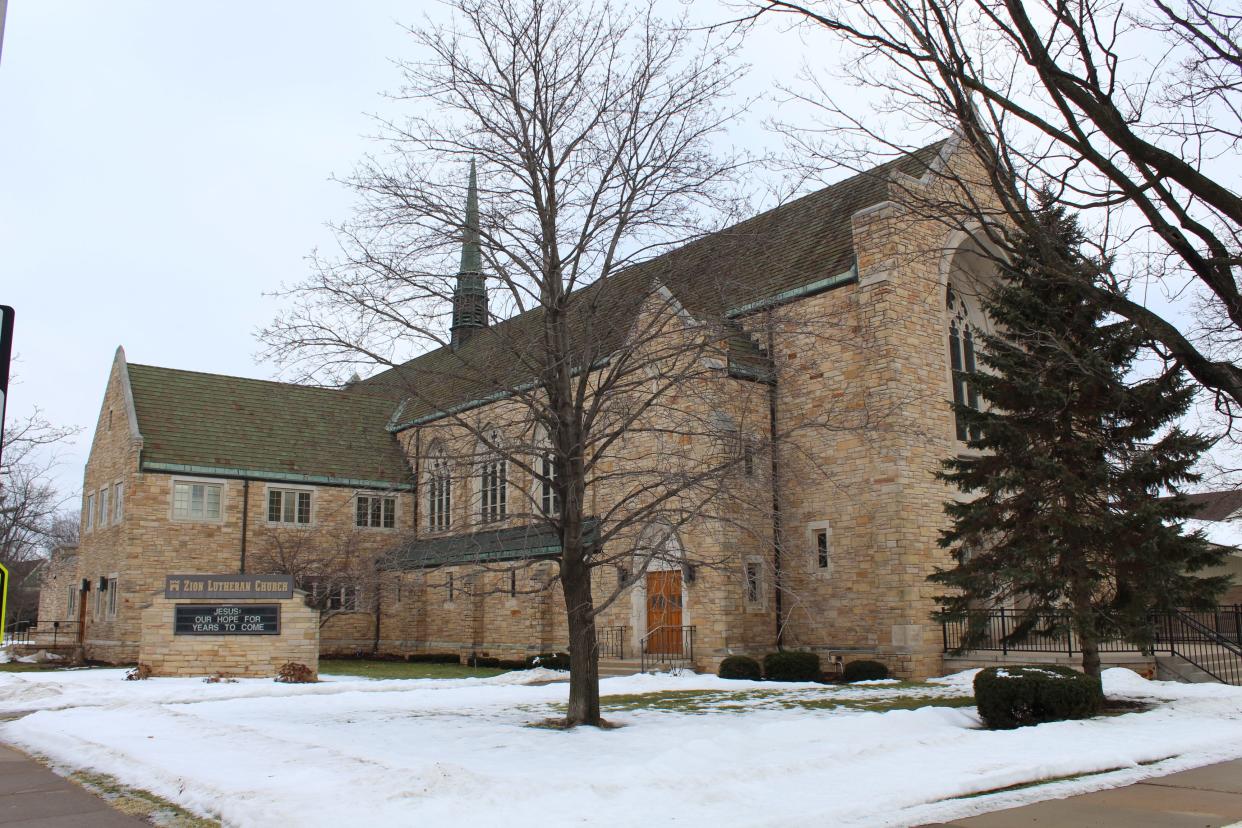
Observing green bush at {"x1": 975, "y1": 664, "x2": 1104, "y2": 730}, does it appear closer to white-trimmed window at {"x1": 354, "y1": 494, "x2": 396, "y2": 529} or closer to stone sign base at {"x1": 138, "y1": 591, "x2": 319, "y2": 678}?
stone sign base at {"x1": 138, "y1": 591, "x2": 319, "y2": 678}

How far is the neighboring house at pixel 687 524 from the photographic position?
1362 centimetres

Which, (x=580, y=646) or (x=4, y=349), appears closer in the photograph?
(x=4, y=349)

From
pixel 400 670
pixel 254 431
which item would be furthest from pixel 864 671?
A: pixel 254 431

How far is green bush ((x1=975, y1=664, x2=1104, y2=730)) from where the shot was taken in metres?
12.8

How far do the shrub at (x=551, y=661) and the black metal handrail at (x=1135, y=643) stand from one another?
345 inches

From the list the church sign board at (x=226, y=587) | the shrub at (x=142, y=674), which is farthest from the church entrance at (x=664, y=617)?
the shrub at (x=142, y=674)

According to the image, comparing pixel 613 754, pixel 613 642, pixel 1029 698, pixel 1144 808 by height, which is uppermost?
pixel 613 642

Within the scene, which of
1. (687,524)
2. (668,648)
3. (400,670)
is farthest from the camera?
(400,670)

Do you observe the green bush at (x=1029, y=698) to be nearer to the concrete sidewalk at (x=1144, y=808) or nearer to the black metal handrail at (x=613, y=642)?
the concrete sidewalk at (x=1144, y=808)

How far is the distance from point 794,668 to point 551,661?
21.1 feet

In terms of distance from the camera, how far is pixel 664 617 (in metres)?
23.1

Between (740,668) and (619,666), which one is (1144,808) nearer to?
(740,668)

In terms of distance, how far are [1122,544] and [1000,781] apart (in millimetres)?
6967

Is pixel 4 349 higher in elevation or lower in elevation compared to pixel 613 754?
higher
